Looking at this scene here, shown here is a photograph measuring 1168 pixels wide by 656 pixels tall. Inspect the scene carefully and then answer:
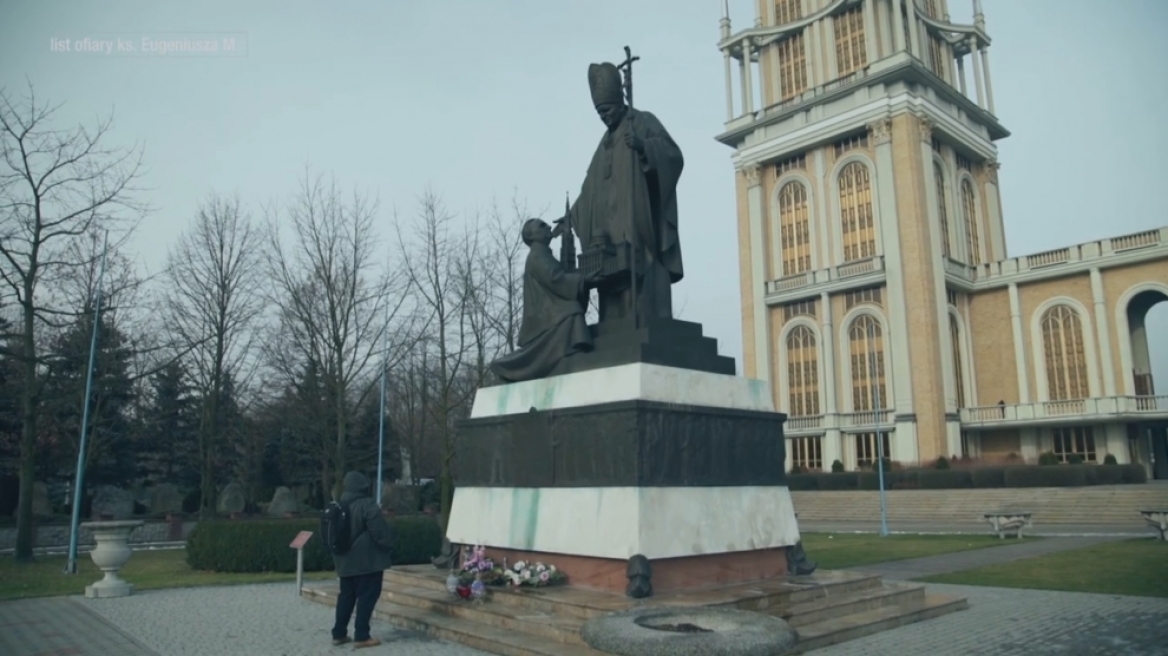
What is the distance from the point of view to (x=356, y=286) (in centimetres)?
2373

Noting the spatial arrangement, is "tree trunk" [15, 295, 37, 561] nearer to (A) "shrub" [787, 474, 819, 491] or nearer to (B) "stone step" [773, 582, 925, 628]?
(B) "stone step" [773, 582, 925, 628]

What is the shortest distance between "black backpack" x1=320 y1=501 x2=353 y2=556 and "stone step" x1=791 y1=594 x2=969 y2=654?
4.12 metres

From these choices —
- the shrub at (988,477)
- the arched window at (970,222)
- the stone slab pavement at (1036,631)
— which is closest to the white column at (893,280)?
the arched window at (970,222)

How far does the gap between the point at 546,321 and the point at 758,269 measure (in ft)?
146

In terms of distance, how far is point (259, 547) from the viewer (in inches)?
623

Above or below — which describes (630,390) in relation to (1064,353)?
below

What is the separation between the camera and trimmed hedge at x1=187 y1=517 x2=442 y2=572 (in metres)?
15.8

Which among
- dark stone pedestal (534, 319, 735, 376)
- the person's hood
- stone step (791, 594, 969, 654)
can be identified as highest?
dark stone pedestal (534, 319, 735, 376)

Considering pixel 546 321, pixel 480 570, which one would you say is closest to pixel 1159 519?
pixel 546 321

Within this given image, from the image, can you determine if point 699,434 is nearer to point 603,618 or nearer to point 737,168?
point 603,618

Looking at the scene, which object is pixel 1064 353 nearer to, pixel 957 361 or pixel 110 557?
pixel 957 361

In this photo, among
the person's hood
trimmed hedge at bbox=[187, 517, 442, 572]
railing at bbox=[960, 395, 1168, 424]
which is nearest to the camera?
the person's hood

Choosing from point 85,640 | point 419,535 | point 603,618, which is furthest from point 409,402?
point 603,618

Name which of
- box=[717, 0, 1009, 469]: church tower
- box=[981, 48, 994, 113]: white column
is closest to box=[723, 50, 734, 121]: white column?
box=[717, 0, 1009, 469]: church tower
